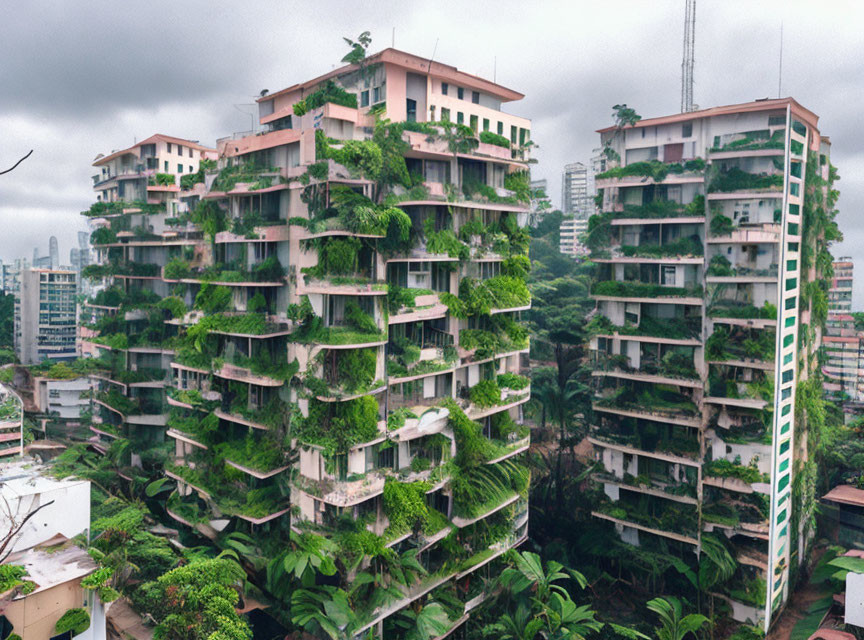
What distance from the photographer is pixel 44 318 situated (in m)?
89.0

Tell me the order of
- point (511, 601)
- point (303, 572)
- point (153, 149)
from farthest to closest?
point (153, 149) < point (511, 601) < point (303, 572)

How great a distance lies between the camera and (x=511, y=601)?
3097 cm

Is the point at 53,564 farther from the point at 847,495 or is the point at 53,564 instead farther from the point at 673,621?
the point at 847,495

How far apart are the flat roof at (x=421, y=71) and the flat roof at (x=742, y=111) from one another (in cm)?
715

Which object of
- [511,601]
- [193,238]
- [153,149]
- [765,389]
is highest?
[153,149]

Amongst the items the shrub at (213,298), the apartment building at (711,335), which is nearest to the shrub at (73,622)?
the shrub at (213,298)

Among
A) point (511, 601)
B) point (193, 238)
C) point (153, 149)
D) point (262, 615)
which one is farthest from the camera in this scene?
point (153, 149)

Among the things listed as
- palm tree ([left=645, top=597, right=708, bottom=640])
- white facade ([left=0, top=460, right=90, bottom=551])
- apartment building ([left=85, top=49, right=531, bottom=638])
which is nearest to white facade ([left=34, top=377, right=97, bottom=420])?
apartment building ([left=85, top=49, right=531, bottom=638])

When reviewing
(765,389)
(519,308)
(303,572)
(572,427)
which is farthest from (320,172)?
(572,427)

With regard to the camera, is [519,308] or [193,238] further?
[193,238]

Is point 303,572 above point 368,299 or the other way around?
the other way around

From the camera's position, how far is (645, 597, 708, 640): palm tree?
98.5 ft

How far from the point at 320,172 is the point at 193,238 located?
19.4 m

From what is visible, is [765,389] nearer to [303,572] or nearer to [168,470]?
[303,572]
